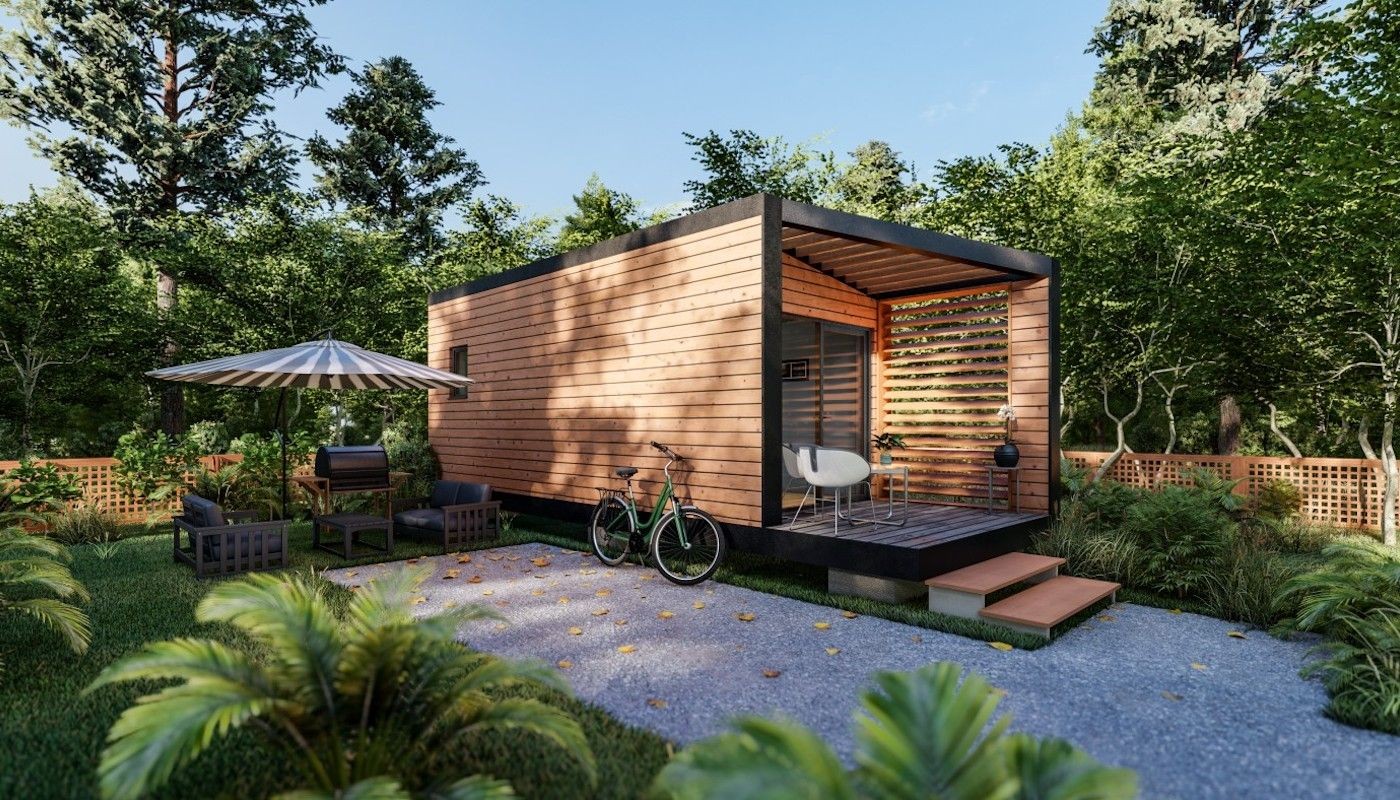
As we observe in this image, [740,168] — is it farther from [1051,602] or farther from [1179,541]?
[1051,602]

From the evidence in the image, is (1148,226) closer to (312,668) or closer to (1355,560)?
(1355,560)

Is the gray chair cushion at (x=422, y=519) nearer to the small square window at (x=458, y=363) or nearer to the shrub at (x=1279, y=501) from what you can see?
the small square window at (x=458, y=363)

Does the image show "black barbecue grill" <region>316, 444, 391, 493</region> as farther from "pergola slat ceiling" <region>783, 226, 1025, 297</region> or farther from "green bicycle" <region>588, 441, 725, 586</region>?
"pergola slat ceiling" <region>783, 226, 1025, 297</region>

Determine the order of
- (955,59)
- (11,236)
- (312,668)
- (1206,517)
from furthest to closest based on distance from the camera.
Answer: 1. (955,59)
2. (11,236)
3. (1206,517)
4. (312,668)

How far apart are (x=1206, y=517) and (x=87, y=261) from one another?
1509 cm

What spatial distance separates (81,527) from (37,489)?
24.4 inches

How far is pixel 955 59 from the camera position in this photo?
1577 centimetres

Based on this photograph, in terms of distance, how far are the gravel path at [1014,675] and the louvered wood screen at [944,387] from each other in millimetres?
2494

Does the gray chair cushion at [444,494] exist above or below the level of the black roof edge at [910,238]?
below

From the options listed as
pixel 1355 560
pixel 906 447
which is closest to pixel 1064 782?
pixel 1355 560

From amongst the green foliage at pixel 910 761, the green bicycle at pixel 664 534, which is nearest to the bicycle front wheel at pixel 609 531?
the green bicycle at pixel 664 534

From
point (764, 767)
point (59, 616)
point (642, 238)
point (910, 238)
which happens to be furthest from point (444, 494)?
point (764, 767)

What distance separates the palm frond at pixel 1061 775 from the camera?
5.21ft

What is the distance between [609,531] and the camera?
662 cm
